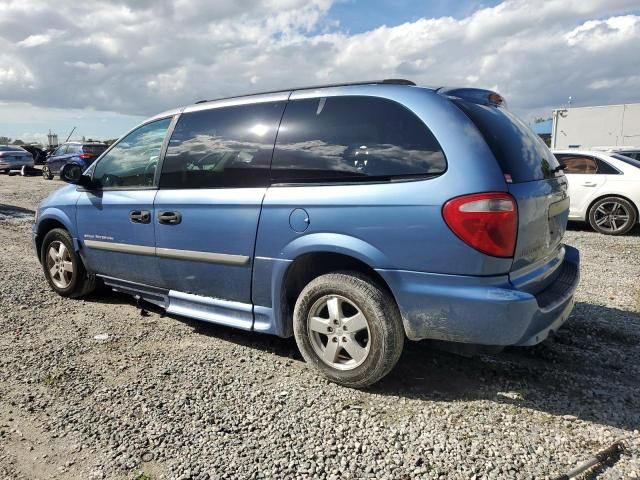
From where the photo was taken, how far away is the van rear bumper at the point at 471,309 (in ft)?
8.77

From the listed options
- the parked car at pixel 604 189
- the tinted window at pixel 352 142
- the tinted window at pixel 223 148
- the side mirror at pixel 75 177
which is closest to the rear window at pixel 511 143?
the tinted window at pixel 352 142

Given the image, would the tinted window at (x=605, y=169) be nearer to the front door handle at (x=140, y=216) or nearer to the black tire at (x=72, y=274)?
the front door handle at (x=140, y=216)

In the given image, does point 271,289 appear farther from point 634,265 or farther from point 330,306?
point 634,265

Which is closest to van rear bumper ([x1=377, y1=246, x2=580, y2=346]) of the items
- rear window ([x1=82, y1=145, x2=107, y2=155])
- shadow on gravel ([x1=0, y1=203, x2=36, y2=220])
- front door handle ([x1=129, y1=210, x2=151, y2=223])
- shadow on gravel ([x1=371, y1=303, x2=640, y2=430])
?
shadow on gravel ([x1=371, y1=303, x2=640, y2=430])

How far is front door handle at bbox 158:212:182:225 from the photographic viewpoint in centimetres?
379

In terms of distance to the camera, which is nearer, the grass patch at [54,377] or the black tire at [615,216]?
the grass patch at [54,377]

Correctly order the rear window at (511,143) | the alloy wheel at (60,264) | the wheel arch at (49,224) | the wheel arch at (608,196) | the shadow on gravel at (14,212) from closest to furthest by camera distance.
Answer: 1. the rear window at (511,143)
2. the wheel arch at (49,224)
3. the alloy wheel at (60,264)
4. the wheel arch at (608,196)
5. the shadow on gravel at (14,212)

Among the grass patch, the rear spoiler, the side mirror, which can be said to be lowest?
the grass patch

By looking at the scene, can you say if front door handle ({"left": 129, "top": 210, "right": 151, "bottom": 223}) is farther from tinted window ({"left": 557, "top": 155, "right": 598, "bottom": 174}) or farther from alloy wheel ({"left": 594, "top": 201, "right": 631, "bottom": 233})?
alloy wheel ({"left": 594, "top": 201, "right": 631, "bottom": 233})

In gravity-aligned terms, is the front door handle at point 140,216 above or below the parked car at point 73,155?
below

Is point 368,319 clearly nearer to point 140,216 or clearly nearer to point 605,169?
point 140,216

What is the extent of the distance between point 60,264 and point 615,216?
8.69 metres

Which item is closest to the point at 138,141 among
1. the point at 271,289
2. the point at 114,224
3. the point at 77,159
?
the point at 114,224

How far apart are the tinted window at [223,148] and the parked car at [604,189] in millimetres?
6831
